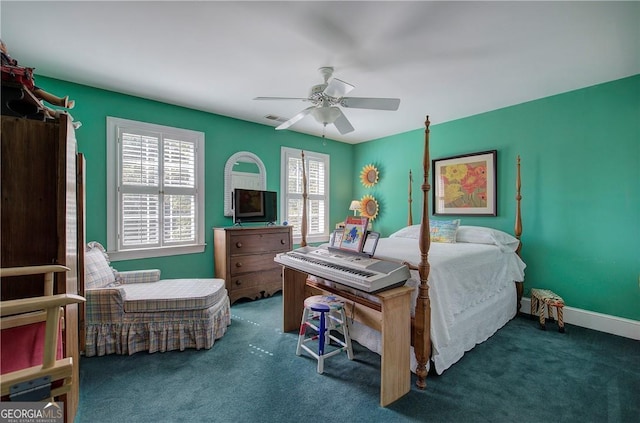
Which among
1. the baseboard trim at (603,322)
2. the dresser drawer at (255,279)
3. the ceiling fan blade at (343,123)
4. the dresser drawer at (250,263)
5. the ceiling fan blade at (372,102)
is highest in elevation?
the ceiling fan blade at (372,102)

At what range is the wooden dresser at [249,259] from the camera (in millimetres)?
3650

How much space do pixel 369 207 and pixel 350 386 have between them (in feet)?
11.9

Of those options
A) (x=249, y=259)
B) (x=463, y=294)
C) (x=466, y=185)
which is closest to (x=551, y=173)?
(x=466, y=185)

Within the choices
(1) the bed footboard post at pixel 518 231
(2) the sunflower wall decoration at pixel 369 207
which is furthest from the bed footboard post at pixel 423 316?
(2) the sunflower wall decoration at pixel 369 207

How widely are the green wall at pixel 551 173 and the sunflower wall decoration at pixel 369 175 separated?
4.32 ft

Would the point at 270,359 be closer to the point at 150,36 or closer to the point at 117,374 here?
the point at 117,374

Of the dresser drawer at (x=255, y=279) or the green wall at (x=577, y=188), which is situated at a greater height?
the green wall at (x=577, y=188)

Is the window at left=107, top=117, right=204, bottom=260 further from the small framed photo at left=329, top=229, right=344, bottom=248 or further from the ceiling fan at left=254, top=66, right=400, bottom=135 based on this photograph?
the small framed photo at left=329, top=229, right=344, bottom=248

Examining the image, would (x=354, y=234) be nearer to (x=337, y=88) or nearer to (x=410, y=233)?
(x=337, y=88)

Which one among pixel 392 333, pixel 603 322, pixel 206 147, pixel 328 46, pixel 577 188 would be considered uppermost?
pixel 328 46

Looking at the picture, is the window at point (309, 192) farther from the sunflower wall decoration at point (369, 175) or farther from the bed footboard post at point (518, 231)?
the bed footboard post at point (518, 231)

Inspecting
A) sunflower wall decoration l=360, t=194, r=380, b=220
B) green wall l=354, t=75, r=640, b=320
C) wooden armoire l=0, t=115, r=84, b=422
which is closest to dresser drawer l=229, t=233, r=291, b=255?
sunflower wall decoration l=360, t=194, r=380, b=220

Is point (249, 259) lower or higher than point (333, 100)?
lower

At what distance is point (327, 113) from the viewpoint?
101 inches
